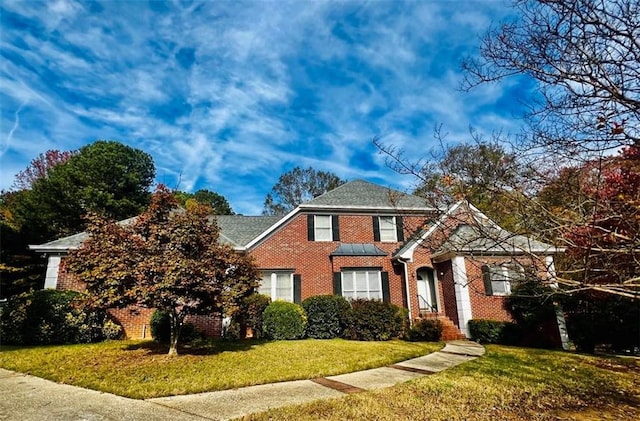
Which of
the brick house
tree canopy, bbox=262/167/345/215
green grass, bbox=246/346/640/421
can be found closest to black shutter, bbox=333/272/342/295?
the brick house

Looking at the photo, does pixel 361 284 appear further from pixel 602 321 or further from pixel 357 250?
pixel 602 321

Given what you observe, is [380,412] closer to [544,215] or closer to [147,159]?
[544,215]

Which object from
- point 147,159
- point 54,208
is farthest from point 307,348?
point 147,159

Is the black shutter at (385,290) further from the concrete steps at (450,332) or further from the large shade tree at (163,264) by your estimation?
the large shade tree at (163,264)

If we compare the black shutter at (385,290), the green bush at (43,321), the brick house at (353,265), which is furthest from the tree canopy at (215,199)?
the green bush at (43,321)

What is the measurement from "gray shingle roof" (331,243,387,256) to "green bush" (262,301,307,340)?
13.5 ft

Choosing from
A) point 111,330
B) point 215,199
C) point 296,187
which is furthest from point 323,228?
point 215,199

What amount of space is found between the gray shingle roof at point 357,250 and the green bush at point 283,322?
410 cm

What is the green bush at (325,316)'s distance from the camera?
13859 mm

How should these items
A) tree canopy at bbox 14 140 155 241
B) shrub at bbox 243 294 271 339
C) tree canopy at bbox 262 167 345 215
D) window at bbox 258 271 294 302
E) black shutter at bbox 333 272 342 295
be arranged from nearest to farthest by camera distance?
shrub at bbox 243 294 271 339
window at bbox 258 271 294 302
black shutter at bbox 333 272 342 295
tree canopy at bbox 14 140 155 241
tree canopy at bbox 262 167 345 215

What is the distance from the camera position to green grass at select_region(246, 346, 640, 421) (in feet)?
14.8

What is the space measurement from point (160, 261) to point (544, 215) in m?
8.08

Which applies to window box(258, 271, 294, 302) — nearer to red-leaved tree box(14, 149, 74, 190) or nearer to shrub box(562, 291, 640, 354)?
shrub box(562, 291, 640, 354)

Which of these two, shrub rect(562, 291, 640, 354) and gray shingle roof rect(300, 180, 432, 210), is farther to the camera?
gray shingle roof rect(300, 180, 432, 210)
